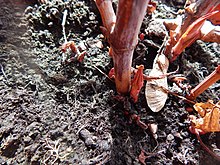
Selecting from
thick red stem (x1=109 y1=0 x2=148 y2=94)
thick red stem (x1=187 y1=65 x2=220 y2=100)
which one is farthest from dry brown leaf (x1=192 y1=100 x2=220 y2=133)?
thick red stem (x1=109 y1=0 x2=148 y2=94)

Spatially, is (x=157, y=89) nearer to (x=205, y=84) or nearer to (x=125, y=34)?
(x=205, y=84)

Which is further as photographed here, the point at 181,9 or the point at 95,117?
the point at 181,9

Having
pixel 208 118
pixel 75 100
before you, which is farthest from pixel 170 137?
pixel 75 100

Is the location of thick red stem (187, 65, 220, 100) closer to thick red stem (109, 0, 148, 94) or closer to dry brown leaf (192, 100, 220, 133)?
dry brown leaf (192, 100, 220, 133)

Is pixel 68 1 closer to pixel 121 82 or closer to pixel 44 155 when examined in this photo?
pixel 121 82

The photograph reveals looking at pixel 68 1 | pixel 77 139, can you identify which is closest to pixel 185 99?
pixel 77 139

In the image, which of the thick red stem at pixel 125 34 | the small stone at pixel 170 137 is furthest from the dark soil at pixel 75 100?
the thick red stem at pixel 125 34

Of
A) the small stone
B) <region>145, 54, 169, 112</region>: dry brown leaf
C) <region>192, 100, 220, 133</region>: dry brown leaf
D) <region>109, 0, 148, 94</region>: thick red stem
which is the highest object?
<region>109, 0, 148, 94</region>: thick red stem
